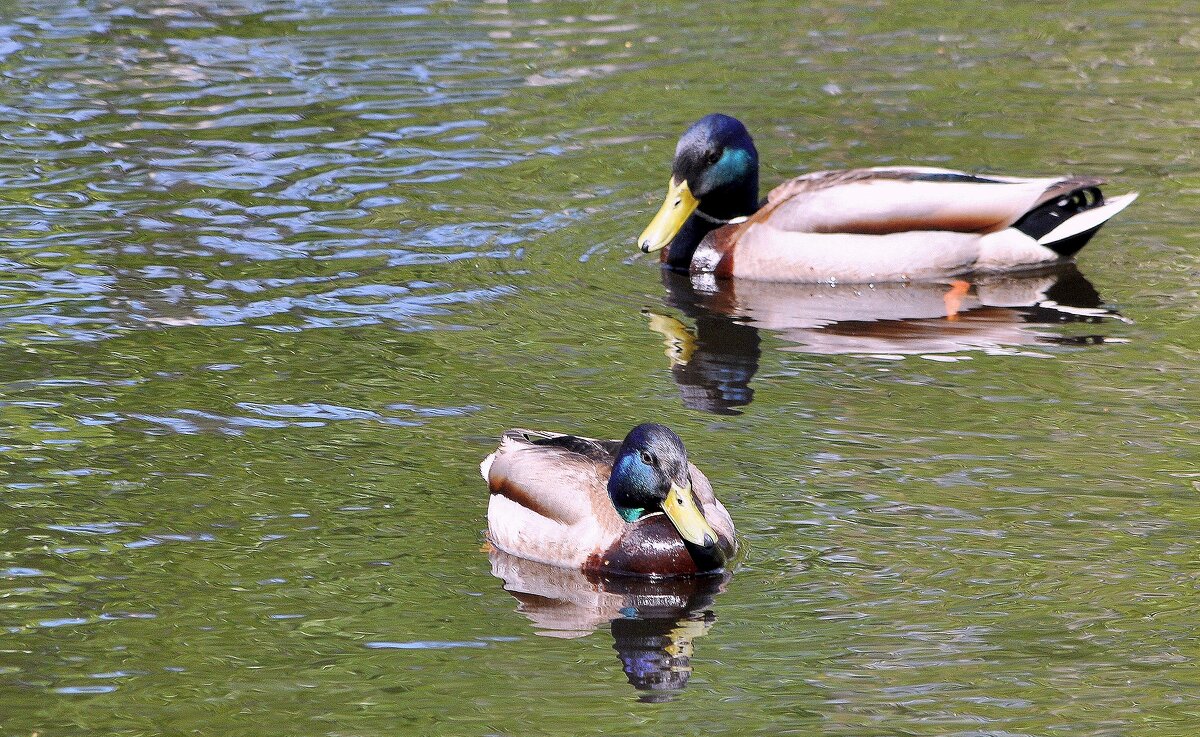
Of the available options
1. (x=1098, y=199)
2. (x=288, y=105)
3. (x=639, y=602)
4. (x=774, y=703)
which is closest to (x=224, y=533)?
(x=639, y=602)

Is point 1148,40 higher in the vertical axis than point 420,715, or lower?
higher

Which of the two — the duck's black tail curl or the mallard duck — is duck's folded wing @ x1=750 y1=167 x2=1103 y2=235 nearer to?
Result: the mallard duck

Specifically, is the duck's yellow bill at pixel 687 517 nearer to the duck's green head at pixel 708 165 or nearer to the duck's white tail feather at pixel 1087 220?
the duck's green head at pixel 708 165

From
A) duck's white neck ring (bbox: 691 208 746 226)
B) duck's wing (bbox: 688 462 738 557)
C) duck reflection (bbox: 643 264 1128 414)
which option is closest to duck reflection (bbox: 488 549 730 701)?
duck's wing (bbox: 688 462 738 557)

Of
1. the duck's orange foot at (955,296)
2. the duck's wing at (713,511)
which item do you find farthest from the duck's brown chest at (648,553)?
the duck's orange foot at (955,296)

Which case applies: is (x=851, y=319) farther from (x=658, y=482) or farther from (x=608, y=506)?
(x=658, y=482)

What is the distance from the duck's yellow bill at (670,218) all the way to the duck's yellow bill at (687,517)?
4353mm

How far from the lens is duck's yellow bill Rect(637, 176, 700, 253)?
11.3m

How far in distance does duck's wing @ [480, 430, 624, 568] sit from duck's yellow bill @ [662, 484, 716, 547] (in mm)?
349

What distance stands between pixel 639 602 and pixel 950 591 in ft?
3.74

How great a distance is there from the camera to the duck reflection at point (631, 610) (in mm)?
6379

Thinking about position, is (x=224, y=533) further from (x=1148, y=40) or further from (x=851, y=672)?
(x=1148, y=40)

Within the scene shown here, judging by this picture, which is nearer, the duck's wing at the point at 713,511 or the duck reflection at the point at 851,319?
the duck's wing at the point at 713,511

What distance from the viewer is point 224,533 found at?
7410 mm
